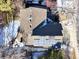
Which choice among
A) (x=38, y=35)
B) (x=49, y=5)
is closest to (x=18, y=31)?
(x=38, y=35)

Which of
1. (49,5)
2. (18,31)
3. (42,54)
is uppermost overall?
(49,5)

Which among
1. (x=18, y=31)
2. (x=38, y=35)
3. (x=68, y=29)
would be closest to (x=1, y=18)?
(x=18, y=31)

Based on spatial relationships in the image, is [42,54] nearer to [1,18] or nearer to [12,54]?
[12,54]

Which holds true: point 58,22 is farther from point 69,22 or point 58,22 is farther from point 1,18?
point 1,18

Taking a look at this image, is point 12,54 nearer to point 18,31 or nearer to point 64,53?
point 18,31

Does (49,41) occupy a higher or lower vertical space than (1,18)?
lower

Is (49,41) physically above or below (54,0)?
below

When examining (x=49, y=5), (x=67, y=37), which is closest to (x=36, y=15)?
(x=49, y=5)
